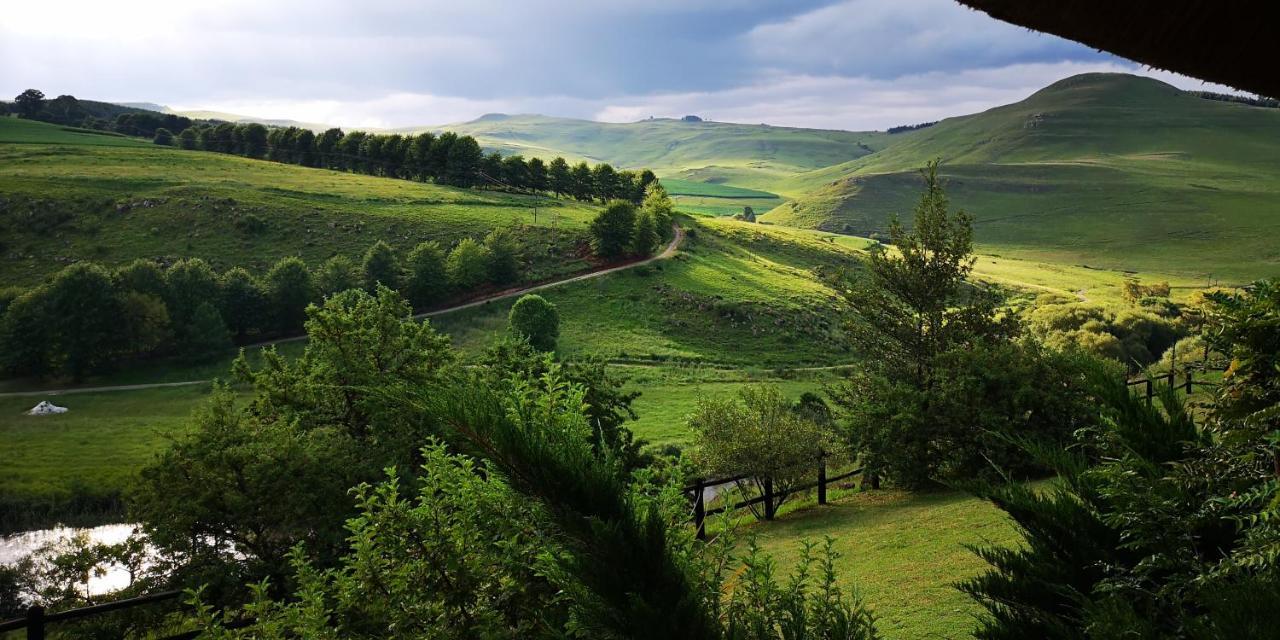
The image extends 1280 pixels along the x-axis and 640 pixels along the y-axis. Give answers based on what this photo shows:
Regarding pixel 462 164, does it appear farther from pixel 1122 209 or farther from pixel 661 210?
pixel 1122 209

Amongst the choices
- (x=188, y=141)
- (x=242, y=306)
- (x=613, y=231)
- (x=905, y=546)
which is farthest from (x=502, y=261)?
(x=188, y=141)

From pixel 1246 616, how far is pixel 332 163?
138473 mm

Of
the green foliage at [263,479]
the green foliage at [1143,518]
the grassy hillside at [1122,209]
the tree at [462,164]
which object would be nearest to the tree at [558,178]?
the tree at [462,164]

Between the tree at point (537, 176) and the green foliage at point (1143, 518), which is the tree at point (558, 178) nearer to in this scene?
the tree at point (537, 176)

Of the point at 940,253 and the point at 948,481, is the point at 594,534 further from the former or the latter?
the point at 940,253

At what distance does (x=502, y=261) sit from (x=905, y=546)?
66485 millimetres

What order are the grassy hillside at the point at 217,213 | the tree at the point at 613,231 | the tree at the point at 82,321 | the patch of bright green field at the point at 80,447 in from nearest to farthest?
1. the patch of bright green field at the point at 80,447
2. the tree at the point at 82,321
3. the grassy hillside at the point at 217,213
4. the tree at the point at 613,231

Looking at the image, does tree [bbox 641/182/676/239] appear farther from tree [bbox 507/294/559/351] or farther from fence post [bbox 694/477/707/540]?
fence post [bbox 694/477/707/540]

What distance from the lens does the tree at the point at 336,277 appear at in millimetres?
69000

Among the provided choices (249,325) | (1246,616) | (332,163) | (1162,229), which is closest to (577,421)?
(1246,616)

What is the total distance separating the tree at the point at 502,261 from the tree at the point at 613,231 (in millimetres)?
10257

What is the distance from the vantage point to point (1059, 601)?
12.6ft

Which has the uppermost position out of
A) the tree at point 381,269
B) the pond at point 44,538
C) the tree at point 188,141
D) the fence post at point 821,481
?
the tree at point 188,141

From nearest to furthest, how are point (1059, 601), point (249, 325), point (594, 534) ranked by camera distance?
point (594, 534) < point (1059, 601) < point (249, 325)
